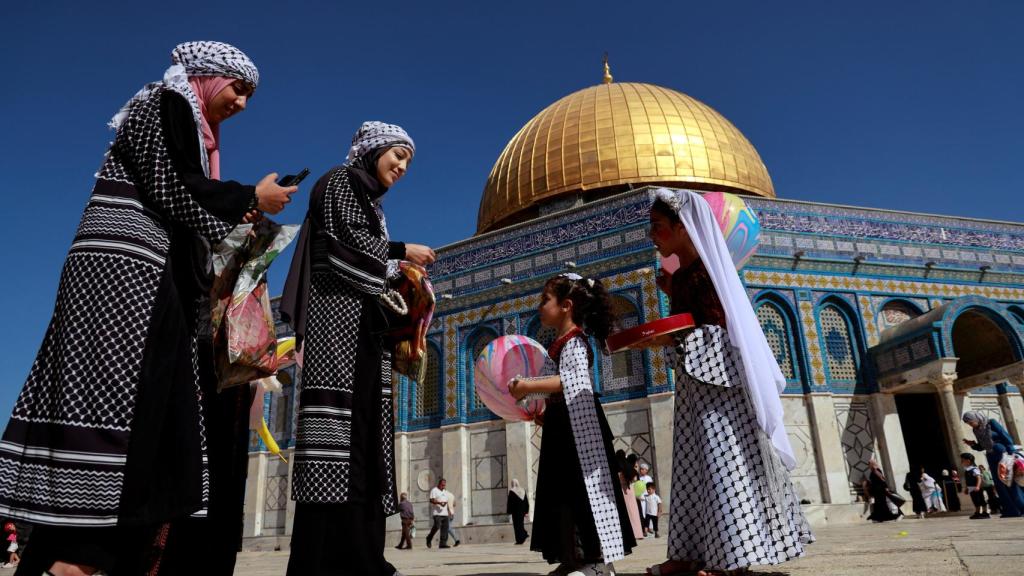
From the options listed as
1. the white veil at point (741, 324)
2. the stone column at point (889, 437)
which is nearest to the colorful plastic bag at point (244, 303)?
the white veil at point (741, 324)

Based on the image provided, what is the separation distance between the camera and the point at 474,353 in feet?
53.2

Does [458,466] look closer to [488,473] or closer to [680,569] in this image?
[488,473]

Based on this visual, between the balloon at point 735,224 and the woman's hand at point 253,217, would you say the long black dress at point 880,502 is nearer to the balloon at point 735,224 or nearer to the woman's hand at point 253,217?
the balloon at point 735,224

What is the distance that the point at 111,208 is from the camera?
74.2 inches

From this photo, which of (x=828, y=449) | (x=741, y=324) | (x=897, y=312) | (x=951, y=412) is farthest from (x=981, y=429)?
(x=741, y=324)

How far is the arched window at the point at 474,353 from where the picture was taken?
51.6 feet

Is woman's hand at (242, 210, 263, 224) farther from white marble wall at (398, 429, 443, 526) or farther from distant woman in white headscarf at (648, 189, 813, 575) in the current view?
white marble wall at (398, 429, 443, 526)

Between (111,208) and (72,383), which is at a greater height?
(111,208)

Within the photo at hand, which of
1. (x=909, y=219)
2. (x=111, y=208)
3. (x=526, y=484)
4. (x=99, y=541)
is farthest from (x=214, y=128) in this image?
(x=909, y=219)

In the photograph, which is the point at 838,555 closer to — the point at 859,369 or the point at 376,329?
the point at 376,329

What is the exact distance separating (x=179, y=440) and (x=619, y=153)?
57.1 ft

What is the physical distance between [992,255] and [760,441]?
685 inches

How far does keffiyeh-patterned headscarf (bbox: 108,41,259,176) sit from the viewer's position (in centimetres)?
210

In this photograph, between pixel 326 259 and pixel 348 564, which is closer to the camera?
pixel 348 564
